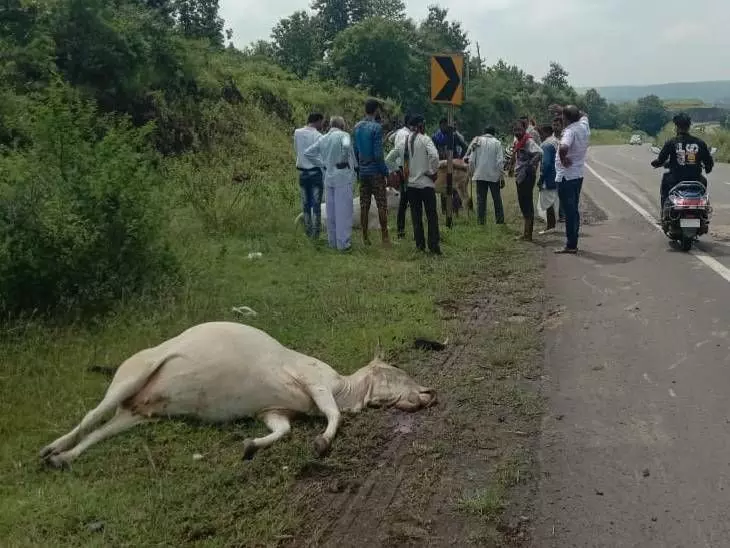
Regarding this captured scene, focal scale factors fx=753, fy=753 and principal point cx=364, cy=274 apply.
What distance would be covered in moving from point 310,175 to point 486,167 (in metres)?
3.44

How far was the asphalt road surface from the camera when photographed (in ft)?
12.0

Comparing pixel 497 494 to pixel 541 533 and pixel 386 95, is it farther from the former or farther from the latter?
pixel 386 95

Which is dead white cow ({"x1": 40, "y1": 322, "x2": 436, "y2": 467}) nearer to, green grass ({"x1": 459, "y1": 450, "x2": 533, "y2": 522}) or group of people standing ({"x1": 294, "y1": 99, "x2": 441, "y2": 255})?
green grass ({"x1": 459, "y1": 450, "x2": 533, "y2": 522})

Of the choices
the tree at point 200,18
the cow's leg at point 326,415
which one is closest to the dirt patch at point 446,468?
the cow's leg at point 326,415

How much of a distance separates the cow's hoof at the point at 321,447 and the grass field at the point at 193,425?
6 centimetres

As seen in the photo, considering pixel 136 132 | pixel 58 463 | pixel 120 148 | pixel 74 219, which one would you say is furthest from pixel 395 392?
pixel 136 132

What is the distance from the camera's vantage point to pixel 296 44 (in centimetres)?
5047

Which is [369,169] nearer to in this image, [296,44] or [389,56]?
[389,56]

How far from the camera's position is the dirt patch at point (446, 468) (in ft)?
11.8

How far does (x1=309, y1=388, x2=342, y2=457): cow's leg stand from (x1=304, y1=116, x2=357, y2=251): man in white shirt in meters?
6.23

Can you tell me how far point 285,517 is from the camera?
12.1 feet

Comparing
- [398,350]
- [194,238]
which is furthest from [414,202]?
[398,350]

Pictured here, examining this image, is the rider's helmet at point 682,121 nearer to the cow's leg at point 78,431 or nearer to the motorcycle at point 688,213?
the motorcycle at point 688,213

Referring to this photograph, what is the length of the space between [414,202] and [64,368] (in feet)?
20.4
